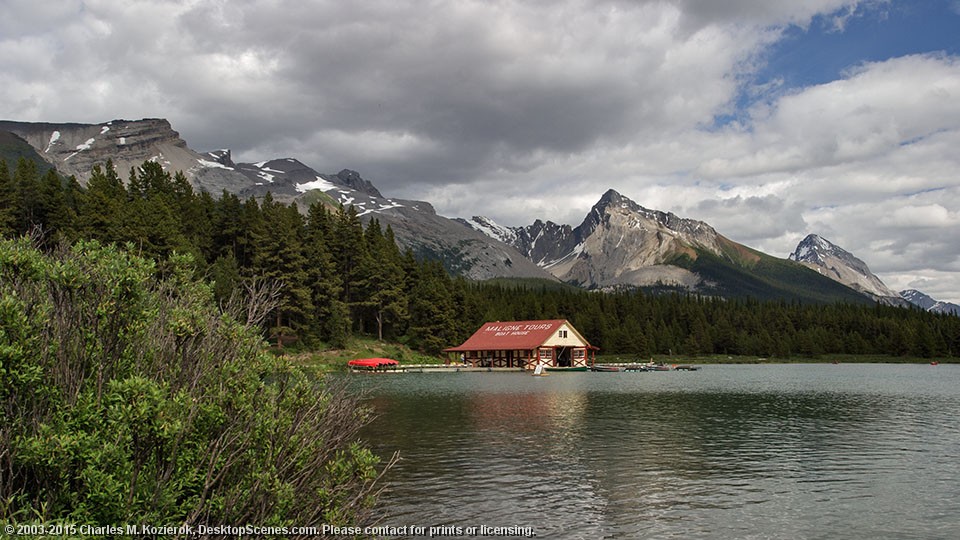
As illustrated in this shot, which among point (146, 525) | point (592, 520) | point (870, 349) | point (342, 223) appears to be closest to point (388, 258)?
point (342, 223)

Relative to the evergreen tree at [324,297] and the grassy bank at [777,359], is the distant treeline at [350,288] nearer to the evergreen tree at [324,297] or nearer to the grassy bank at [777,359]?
the evergreen tree at [324,297]

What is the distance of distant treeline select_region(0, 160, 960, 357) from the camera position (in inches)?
3514

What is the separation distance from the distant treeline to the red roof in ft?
16.4

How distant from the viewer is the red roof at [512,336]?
396 feet

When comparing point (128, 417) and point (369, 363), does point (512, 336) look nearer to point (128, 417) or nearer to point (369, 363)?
point (369, 363)

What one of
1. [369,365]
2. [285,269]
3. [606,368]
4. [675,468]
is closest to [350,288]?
[285,269]

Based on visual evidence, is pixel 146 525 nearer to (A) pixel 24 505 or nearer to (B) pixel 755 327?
(A) pixel 24 505

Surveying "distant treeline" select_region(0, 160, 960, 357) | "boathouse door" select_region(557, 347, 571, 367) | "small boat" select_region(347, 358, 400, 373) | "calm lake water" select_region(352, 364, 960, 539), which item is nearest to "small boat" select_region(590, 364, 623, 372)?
"boathouse door" select_region(557, 347, 571, 367)

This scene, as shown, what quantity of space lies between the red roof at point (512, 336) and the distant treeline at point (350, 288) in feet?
16.4

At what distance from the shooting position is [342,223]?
12438 cm

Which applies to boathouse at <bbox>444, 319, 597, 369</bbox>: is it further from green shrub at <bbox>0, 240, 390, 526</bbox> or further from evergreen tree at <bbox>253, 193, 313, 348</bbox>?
green shrub at <bbox>0, 240, 390, 526</bbox>

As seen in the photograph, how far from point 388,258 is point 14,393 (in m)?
114

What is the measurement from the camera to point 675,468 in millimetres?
27562

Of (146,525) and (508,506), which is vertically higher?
(146,525)
